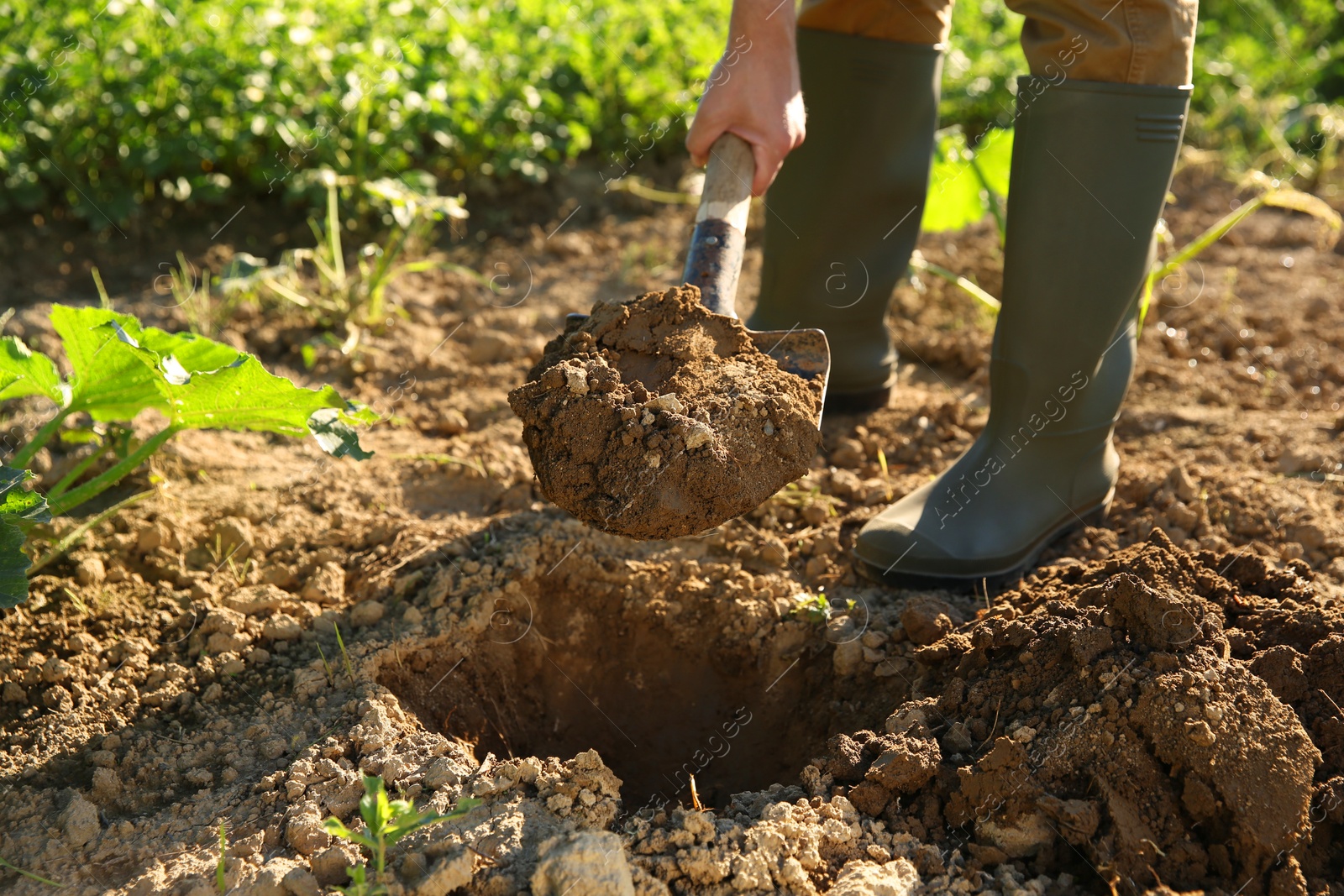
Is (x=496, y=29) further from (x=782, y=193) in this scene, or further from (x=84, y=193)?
(x=782, y=193)

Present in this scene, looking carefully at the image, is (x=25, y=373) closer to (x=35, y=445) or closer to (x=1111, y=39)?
(x=35, y=445)

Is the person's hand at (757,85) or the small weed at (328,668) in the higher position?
the person's hand at (757,85)

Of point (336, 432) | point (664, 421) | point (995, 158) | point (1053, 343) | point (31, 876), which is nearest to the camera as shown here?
point (31, 876)

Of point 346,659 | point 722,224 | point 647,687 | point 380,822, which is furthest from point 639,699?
point 722,224

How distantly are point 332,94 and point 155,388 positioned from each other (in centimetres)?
167

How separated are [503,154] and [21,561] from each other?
2394 millimetres

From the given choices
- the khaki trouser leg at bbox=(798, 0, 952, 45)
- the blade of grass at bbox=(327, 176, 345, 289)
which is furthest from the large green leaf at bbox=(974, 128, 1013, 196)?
the blade of grass at bbox=(327, 176, 345, 289)

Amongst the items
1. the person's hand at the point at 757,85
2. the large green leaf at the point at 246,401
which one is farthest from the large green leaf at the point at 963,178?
the large green leaf at the point at 246,401

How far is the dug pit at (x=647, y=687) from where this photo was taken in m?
1.92

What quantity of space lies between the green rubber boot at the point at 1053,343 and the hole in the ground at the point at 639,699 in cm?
34

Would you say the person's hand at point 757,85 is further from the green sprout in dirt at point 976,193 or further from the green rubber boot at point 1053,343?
the green sprout in dirt at point 976,193

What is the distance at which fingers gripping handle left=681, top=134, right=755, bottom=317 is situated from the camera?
1896mm

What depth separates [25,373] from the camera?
1.86 meters

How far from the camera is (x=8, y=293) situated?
326 centimetres
